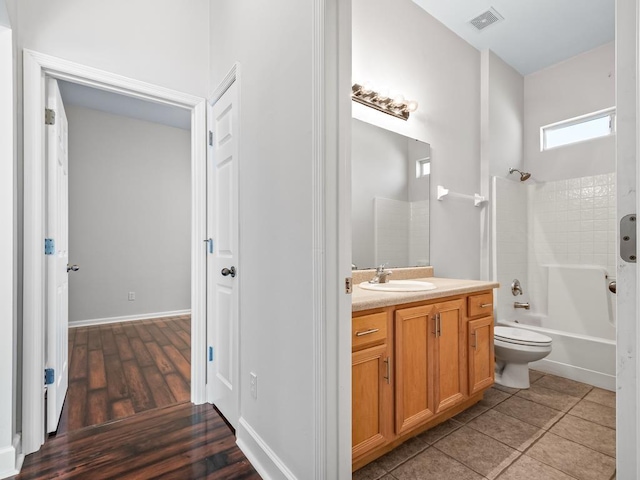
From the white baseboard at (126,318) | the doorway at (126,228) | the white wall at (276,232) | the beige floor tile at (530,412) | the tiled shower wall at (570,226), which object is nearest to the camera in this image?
the white wall at (276,232)

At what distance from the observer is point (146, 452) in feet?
5.70

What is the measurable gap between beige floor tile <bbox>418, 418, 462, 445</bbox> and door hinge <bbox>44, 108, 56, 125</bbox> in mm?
2776

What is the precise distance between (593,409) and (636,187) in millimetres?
2468

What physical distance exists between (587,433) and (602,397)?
708mm

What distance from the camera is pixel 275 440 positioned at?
1482mm

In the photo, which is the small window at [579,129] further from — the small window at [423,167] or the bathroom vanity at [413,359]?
the bathroom vanity at [413,359]

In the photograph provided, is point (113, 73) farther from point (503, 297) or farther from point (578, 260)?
point (578, 260)

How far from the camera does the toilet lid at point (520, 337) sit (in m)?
2.43

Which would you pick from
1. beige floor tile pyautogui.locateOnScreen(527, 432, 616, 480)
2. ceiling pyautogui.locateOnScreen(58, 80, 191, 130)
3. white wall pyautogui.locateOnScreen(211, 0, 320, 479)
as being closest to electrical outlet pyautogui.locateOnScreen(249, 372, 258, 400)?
white wall pyautogui.locateOnScreen(211, 0, 320, 479)

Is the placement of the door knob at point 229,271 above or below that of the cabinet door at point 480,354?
above

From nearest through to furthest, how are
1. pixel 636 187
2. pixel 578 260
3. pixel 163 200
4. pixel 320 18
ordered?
pixel 636 187 < pixel 320 18 < pixel 578 260 < pixel 163 200

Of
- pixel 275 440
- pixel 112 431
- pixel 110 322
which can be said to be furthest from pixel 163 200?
pixel 275 440

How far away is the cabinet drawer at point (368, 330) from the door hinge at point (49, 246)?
173 cm

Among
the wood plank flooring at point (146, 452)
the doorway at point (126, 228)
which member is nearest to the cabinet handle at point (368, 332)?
the wood plank flooring at point (146, 452)
